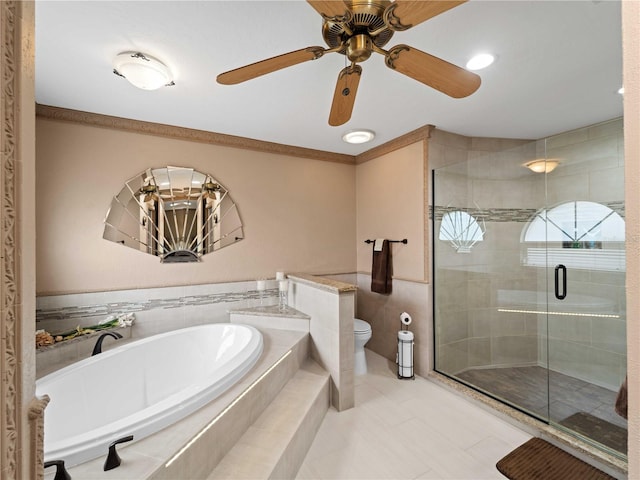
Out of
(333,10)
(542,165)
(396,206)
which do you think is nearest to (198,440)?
(333,10)

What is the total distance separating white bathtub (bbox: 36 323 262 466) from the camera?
121cm

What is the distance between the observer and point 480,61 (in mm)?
1709

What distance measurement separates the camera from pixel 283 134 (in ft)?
9.66

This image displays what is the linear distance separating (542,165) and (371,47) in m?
2.52

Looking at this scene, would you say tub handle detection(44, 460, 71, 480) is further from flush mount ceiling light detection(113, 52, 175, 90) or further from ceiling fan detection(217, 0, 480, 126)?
flush mount ceiling light detection(113, 52, 175, 90)

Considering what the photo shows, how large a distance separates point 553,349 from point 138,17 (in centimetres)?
388

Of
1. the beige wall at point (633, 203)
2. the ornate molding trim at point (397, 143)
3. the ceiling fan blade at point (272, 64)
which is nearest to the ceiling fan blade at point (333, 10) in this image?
the ceiling fan blade at point (272, 64)

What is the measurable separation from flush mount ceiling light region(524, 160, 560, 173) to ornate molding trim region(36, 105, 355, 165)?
190 cm

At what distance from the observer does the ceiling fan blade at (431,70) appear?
1168mm

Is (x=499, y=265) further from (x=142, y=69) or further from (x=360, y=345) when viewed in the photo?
(x=142, y=69)

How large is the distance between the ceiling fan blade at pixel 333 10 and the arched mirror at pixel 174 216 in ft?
7.26

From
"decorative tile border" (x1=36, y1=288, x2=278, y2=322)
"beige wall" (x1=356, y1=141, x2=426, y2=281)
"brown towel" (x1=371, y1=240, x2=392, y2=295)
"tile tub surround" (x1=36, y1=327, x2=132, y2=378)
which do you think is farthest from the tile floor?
"tile tub surround" (x1=36, y1=327, x2=132, y2=378)

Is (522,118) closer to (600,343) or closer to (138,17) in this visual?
(600,343)

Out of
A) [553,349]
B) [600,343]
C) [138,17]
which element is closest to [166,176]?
[138,17]
